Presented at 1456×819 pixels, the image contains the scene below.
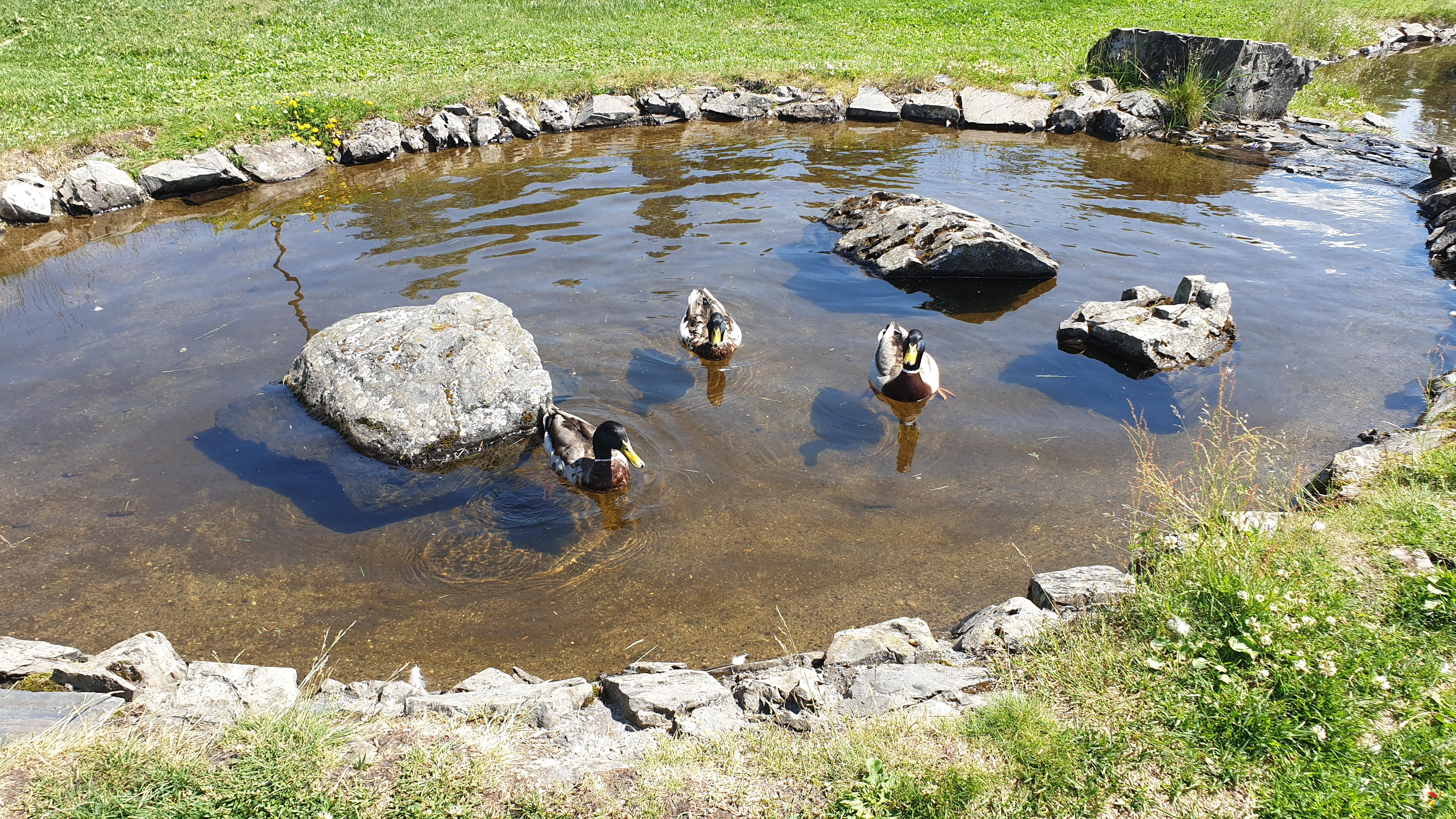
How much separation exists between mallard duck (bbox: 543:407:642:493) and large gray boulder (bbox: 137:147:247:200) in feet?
35.6

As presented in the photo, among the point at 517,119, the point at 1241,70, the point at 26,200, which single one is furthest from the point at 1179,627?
the point at 1241,70

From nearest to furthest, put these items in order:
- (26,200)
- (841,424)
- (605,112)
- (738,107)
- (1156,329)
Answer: (841,424) → (1156,329) → (26,200) → (605,112) → (738,107)

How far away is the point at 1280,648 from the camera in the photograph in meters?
3.76

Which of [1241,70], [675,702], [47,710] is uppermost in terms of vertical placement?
[1241,70]

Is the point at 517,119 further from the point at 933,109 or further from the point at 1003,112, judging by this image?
the point at 1003,112

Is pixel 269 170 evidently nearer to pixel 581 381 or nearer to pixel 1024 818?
pixel 581 381

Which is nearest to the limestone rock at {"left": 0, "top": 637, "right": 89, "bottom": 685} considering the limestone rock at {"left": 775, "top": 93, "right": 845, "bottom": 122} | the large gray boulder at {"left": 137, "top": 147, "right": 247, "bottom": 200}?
the large gray boulder at {"left": 137, "top": 147, "right": 247, "bottom": 200}

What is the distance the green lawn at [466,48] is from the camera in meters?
15.6

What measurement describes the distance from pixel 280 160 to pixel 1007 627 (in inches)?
596

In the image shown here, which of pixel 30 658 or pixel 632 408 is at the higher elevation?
pixel 30 658

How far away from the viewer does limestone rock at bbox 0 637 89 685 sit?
4.25 m

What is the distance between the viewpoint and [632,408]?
8.02 meters

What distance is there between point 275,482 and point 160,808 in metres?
3.90

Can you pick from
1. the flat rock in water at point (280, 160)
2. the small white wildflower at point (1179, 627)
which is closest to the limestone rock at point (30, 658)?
the small white wildflower at point (1179, 627)
